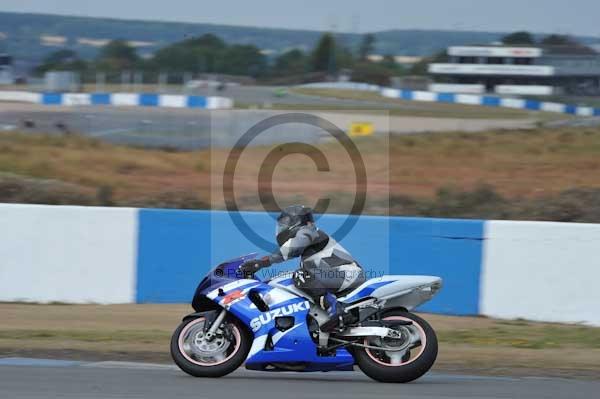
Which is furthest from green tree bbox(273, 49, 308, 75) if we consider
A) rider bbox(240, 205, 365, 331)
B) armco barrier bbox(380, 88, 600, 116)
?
rider bbox(240, 205, 365, 331)

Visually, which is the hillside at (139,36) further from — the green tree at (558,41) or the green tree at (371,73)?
the green tree at (558,41)

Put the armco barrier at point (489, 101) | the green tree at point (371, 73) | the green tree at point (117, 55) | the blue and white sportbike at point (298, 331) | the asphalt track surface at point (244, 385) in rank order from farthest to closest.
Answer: the green tree at point (117, 55)
the green tree at point (371, 73)
the armco barrier at point (489, 101)
the blue and white sportbike at point (298, 331)
the asphalt track surface at point (244, 385)

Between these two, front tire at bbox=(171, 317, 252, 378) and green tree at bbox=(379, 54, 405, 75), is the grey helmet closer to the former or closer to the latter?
front tire at bbox=(171, 317, 252, 378)

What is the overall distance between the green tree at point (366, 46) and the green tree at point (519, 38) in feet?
23.1

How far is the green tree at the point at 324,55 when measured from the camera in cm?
4575

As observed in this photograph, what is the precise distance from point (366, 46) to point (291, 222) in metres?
41.1

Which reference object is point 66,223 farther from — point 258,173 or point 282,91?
point 282,91

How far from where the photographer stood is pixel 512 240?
37.2ft

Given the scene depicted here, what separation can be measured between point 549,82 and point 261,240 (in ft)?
103

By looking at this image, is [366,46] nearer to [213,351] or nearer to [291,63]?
[291,63]

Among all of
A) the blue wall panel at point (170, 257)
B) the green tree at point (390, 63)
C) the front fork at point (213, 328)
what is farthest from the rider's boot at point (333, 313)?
the green tree at point (390, 63)

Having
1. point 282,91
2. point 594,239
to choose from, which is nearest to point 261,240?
point 594,239

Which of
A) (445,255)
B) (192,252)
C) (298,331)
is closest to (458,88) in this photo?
(445,255)

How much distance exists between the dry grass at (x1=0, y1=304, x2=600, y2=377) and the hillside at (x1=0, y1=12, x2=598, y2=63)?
1325 inches
